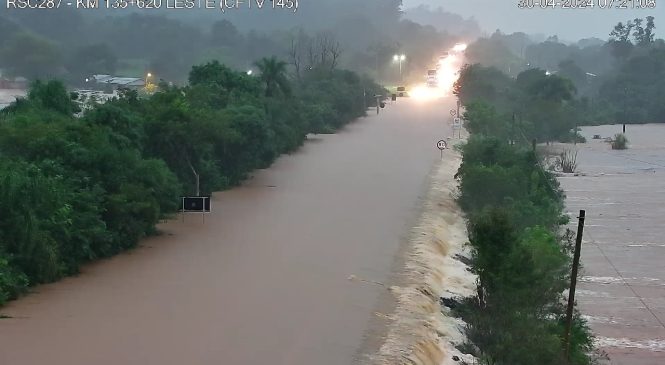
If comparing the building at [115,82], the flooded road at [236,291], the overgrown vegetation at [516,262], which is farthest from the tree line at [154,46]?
the overgrown vegetation at [516,262]

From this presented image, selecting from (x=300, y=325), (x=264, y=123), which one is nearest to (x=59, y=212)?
(x=300, y=325)

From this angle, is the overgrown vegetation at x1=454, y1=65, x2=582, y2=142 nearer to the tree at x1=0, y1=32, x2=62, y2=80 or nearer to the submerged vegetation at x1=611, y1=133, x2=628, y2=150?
the submerged vegetation at x1=611, y1=133, x2=628, y2=150

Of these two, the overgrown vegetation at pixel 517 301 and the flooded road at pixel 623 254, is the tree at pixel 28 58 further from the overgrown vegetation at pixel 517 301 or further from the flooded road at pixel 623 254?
the overgrown vegetation at pixel 517 301

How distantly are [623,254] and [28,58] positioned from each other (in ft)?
193

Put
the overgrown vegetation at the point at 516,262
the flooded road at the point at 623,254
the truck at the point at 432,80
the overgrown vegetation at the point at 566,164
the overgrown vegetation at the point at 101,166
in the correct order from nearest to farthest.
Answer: the overgrown vegetation at the point at 516,262
the overgrown vegetation at the point at 101,166
the flooded road at the point at 623,254
the overgrown vegetation at the point at 566,164
the truck at the point at 432,80

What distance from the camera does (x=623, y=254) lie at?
27.9 metres

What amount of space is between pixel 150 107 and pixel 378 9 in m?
163

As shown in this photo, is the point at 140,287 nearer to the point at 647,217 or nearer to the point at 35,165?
the point at 35,165

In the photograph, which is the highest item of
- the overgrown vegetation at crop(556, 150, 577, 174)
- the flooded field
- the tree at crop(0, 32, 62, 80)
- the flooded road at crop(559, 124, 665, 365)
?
the tree at crop(0, 32, 62, 80)

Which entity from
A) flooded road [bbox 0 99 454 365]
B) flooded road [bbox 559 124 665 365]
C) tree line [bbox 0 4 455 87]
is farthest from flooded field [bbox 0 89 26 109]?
flooded road [bbox 559 124 665 365]

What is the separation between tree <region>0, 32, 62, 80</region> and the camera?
7219cm

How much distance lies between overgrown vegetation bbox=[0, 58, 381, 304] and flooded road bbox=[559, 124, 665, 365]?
41.9 feet

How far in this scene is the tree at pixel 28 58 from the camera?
7219 cm

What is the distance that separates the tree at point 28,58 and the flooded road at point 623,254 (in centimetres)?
4680
